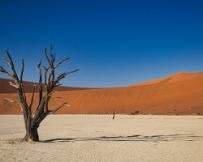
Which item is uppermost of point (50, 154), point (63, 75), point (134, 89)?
point (134, 89)

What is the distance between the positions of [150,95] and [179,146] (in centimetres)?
4716

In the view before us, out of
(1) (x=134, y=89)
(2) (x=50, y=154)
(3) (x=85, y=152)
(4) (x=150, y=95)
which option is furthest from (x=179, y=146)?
(1) (x=134, y=89)

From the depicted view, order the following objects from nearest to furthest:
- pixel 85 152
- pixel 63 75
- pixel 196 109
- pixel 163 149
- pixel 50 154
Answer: pixel 50 154, pixel 85 152, pixel 163 149, pixel 63 75, pixel 196 109

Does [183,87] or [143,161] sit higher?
[183,87]

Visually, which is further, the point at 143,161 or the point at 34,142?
the point at 34,142

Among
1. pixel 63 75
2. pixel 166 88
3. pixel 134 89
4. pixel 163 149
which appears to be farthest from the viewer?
pixel 134 89

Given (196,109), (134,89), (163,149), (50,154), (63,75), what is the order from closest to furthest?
(50,154)
(163,149)
(63,75)
(196,109)
(134,89)

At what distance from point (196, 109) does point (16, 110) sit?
36.1 metres

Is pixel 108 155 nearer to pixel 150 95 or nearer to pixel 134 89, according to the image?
pixel 150 95

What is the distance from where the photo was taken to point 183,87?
179 feet

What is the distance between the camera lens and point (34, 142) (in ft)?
30.3

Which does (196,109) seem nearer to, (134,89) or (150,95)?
(150,95)

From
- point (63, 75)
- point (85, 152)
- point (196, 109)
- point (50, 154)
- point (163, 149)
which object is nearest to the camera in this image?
point (50, 154)

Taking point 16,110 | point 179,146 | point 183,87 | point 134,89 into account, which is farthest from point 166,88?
point 179,146
